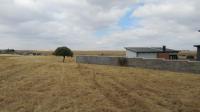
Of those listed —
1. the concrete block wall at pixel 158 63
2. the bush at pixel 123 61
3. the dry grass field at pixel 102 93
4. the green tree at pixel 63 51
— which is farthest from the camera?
the green tree at pixel 63 51

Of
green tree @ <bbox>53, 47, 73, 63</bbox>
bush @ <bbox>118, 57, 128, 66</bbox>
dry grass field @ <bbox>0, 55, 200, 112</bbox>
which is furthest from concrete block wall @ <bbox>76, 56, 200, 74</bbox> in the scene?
green tree @ <bbox>53, 47, 73, 63</bbox>

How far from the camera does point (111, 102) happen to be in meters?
23.9

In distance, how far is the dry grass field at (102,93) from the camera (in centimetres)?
2308

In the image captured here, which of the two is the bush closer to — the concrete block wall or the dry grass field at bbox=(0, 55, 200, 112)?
the concrete block wall

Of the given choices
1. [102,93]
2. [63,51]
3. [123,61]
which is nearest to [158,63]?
[123,61]

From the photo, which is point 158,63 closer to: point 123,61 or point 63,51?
point 123,61

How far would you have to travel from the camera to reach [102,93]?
26.8 meters

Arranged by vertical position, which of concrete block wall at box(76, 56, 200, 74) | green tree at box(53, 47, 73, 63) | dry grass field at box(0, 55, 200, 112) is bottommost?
dry grass field at box(0, 55, 200, 112)

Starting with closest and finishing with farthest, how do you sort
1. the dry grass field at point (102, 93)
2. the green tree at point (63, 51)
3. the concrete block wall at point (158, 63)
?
the dry grass field at point (102, 93) → the concrete block wall at point (158, 63) → the green tree at point (63, 51)

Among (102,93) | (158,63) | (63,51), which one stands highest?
(63,51)

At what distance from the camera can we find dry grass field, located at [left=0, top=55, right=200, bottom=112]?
75.7ft

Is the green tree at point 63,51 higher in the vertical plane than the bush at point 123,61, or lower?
higher

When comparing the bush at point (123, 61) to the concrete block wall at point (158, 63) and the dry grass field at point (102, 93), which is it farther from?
the dry grass field at point (102, 93)

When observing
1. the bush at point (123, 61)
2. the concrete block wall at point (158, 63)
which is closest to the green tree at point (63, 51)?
the concrete block wall at point (158, 63)
